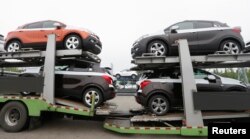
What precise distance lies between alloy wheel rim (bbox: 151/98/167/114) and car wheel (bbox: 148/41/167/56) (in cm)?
143

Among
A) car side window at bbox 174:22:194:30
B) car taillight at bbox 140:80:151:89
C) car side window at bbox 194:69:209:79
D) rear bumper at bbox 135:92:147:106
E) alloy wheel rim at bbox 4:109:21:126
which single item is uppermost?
car side window at bbox 174:22:194:30

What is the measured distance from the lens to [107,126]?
6.21 meters

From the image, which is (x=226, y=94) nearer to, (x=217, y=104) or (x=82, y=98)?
(x=217, y=104)

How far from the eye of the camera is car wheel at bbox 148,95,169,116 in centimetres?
633

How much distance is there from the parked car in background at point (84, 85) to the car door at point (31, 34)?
1281 millimetres

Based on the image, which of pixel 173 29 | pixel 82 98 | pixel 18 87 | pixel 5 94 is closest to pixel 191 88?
pixel 173 29

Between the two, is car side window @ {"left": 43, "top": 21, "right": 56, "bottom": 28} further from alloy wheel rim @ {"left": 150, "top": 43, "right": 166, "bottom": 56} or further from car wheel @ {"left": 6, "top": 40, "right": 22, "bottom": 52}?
alloy wheel rim @ {"left": 150, "top": 43, "right": 166, "bottom": 56}

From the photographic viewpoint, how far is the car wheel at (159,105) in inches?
249

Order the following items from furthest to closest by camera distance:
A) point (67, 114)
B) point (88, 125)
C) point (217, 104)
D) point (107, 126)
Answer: point (88, 125)
point (67, 114)
point (107, 126)
point (217, 104)

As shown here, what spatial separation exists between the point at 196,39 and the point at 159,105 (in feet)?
7.54

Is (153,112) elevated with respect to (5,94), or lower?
lower

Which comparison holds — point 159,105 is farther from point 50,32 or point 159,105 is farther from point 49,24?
point 49,24

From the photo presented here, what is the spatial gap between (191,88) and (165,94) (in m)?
0.92

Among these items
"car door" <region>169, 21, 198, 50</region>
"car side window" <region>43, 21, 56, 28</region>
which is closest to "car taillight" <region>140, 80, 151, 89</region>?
"car door" <region>169, 21, 198, 50</region>
